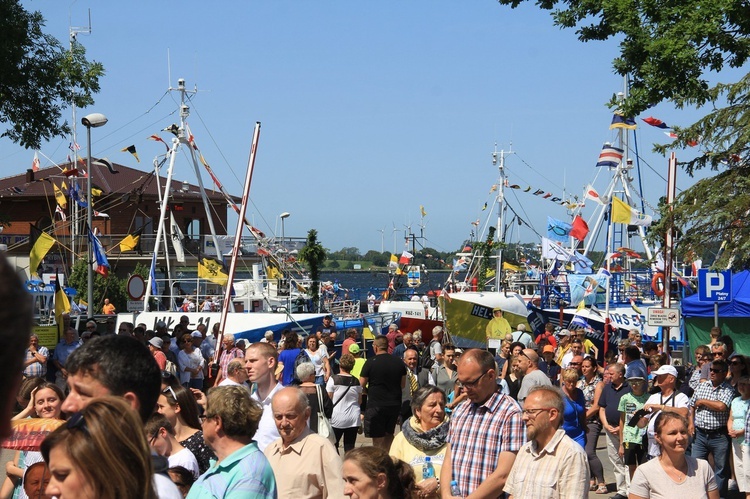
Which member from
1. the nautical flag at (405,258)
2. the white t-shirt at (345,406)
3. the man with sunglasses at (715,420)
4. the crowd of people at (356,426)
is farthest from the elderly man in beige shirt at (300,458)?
the nautical flag at (405,258)

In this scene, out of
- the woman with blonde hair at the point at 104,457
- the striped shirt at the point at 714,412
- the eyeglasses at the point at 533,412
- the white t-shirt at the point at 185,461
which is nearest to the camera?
the woman with blonde hair at the point at 104,457

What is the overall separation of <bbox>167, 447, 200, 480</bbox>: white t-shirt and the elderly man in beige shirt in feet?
1.99

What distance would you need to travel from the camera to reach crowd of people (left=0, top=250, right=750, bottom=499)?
9.19ft

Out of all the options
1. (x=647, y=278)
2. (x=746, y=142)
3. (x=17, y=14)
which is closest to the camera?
(x=746, y=142)

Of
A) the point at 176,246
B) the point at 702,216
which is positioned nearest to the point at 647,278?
the point at 176,246

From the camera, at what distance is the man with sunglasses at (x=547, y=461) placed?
5.73m

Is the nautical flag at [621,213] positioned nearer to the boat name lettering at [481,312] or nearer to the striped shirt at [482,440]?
the boat name lettering at [481,312]

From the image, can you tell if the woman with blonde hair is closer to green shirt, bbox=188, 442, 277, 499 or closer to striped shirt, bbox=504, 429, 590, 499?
green shirt, bbox=188, 442, 277, 499

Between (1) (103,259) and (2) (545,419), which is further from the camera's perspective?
(1) (103,259)

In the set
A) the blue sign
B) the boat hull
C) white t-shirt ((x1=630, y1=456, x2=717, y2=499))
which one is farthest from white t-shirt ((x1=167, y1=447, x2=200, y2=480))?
the boat hull

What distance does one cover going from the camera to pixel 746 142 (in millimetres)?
11742

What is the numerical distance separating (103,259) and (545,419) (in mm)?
20378

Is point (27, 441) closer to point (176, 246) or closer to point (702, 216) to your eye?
point (702, 216)

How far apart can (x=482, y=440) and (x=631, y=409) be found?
538cm
